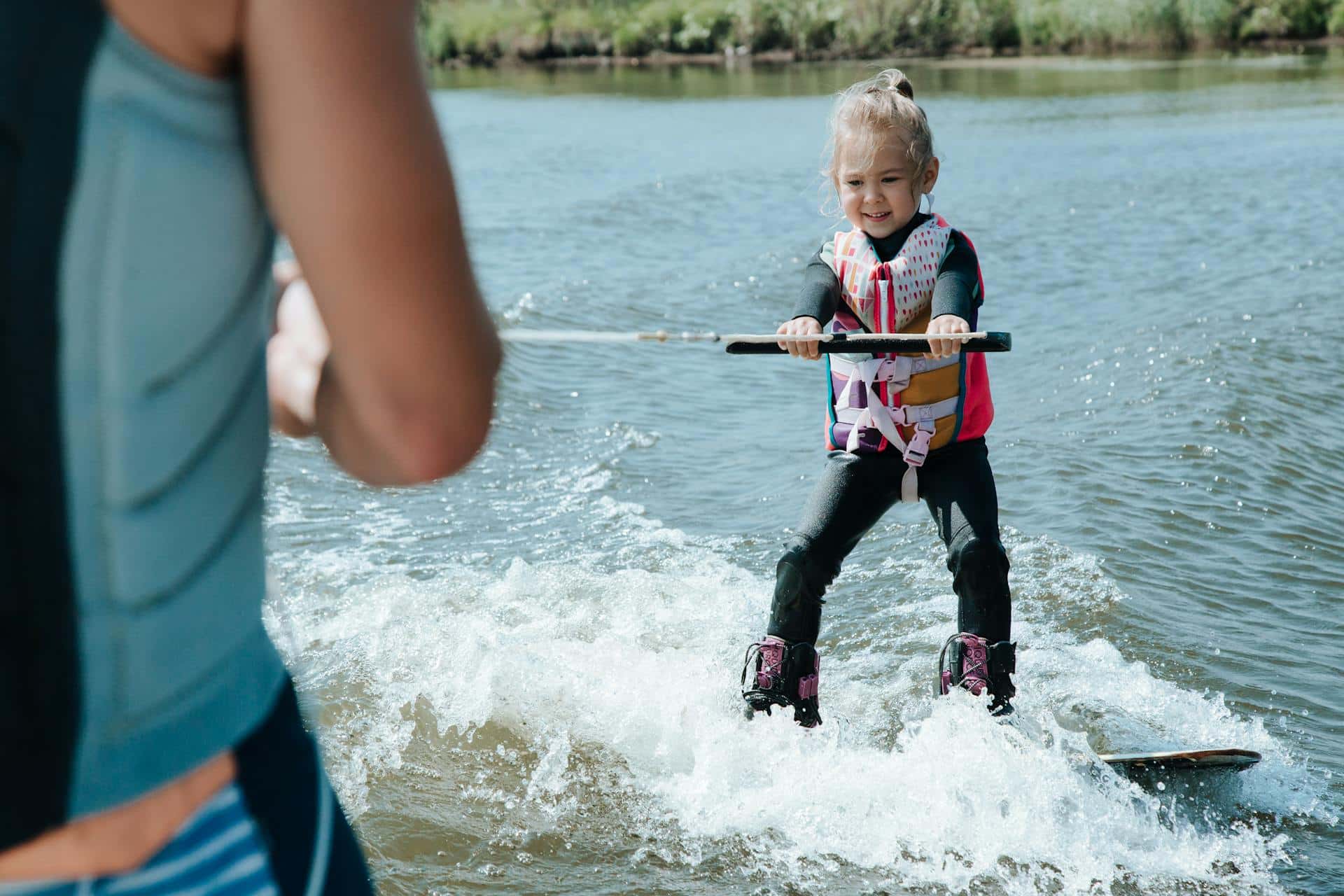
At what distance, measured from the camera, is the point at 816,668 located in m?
3.96

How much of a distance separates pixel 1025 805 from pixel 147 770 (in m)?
3.15

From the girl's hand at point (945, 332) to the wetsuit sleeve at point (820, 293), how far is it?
30cm

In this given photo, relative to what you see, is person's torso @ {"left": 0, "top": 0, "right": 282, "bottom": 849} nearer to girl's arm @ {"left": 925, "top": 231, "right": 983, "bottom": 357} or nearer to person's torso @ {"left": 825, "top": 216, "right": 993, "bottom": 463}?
girl's arm @ {"left": 925, "top": 231, "right": 983, "bottom": 357}

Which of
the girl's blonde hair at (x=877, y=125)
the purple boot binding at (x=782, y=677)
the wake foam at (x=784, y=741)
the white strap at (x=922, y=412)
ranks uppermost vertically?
the girl's blonde hair at (x=877, y=125)

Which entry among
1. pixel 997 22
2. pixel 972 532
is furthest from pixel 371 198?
pixel 997 22

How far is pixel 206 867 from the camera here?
1003 mm

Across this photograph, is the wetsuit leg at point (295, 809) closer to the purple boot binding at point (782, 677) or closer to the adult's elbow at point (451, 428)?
the adult's elbow at point (451, 428)

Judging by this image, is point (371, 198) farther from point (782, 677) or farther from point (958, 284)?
point (782, 677)

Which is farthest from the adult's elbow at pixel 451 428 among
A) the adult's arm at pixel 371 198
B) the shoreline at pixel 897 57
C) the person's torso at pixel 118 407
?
the shoreline at pixel 897 57

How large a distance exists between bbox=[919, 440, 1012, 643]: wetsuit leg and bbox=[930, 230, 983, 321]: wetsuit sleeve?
1.31ft

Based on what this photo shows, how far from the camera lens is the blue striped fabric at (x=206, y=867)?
3.14 ft

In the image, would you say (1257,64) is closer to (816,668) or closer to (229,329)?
(816,668)

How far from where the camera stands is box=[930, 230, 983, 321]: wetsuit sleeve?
362cm

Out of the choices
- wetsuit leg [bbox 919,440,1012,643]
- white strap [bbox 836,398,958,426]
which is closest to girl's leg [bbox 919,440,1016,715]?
wetsuit leg [bbox 919,440,1012,643]
